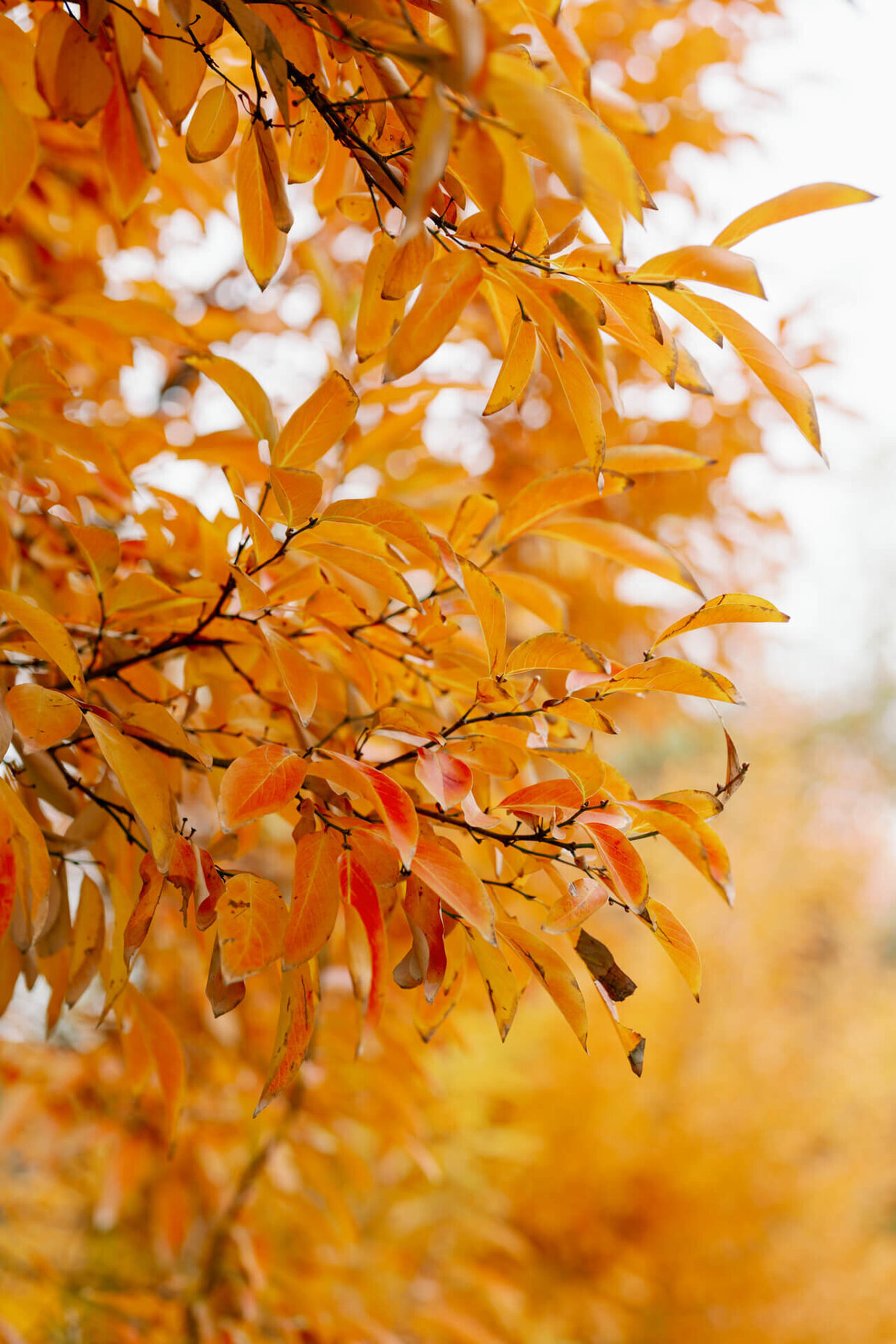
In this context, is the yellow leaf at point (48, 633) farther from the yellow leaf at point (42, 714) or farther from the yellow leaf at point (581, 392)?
the yellow leaf at point (581, 392)

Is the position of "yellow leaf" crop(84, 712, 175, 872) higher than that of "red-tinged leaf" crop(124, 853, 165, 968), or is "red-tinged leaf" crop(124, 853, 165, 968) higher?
"yellow leaf" crop(84, 712, 175, 872)

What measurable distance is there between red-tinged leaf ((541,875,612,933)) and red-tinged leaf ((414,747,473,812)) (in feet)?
0.18

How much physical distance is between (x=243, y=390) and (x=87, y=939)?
0.27 m

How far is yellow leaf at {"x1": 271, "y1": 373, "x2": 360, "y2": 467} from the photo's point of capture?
358 millimetres

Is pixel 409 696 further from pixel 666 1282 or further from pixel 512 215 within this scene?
pixel 666 1282

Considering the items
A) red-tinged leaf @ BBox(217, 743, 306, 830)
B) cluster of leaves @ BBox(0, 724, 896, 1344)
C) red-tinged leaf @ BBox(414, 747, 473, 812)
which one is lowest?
cluster of leaves @ BBox(0, 724, 896, 1344)

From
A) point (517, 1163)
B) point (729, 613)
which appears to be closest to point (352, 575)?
point (729, 613)

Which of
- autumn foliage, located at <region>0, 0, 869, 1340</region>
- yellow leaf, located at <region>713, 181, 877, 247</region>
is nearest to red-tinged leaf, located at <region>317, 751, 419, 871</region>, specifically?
autumn foliage, located at <region>0, 0, 869, 1340</region>

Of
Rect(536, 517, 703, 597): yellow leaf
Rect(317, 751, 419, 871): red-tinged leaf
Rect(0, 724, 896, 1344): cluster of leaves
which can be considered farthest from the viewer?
Rect(0, 724, 896, 1344): cluster of leaves

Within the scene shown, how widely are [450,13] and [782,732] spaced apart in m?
3.42

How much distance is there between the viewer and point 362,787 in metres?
0.33

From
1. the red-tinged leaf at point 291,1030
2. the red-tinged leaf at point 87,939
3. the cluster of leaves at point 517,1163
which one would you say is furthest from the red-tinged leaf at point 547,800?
the cluster of leaves at point 517,1163

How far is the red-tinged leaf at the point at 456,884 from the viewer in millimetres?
306

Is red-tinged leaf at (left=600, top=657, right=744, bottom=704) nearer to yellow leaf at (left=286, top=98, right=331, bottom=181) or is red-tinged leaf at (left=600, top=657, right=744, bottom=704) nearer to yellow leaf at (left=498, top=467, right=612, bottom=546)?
yellow leaf at (left=498, top=467, right=612, bottom=546)
